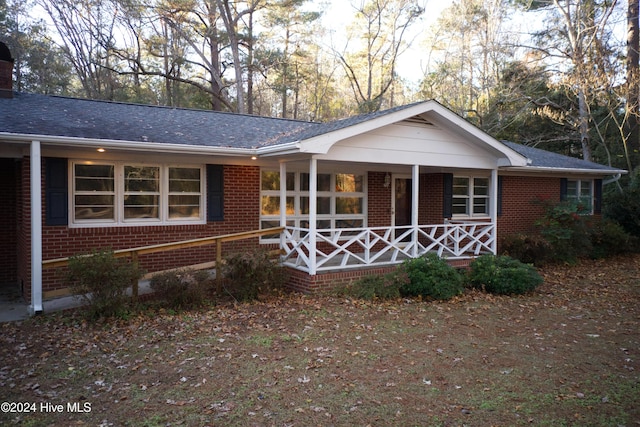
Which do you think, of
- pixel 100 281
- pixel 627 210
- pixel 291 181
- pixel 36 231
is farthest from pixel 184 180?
pixel 627 210

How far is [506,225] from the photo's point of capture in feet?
48.6

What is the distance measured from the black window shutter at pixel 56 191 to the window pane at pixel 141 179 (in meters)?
1.16

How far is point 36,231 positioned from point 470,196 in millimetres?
11343

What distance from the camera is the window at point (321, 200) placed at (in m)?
11.5

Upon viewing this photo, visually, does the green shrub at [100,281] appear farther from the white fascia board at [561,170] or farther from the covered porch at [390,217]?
the white fascia board at [561,170]

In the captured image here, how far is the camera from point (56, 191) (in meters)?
8.82

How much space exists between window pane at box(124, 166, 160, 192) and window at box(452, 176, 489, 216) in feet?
28.0

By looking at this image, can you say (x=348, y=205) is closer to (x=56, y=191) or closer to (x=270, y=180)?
(x=270, y=180)

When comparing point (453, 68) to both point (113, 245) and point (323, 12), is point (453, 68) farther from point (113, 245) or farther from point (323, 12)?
point (113, 245)

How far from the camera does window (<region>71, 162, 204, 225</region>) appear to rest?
934 cm

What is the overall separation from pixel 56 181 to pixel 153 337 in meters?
4.00

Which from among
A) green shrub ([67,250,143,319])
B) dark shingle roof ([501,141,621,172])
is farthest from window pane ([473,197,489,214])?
green shrub ([67,250,143,319])

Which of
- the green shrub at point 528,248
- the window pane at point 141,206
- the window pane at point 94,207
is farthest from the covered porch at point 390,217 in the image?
the window pane at point 94,207

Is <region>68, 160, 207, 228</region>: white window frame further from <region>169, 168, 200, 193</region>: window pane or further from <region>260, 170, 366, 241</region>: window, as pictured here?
<region>260, 170, 366, 241</region>: window
